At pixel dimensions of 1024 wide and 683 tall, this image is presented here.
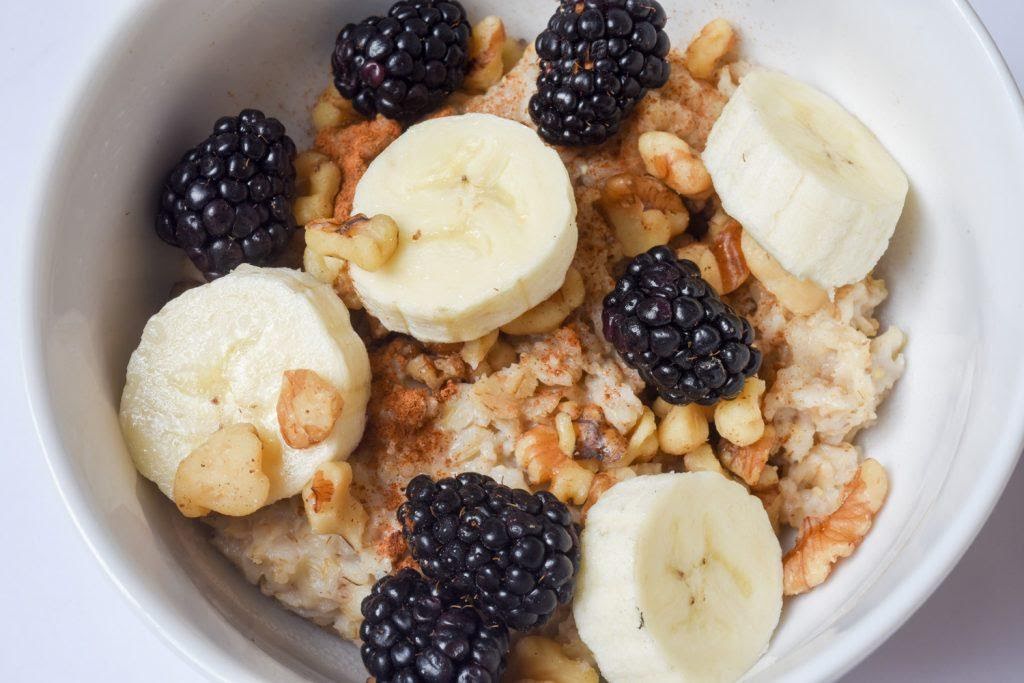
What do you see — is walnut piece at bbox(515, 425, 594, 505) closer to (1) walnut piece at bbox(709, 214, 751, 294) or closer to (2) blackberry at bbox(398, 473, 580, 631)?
(2) blackberry at bbox(398, 473, 580, 631)

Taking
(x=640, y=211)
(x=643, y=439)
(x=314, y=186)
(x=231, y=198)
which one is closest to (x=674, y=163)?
(x=640, y=211)

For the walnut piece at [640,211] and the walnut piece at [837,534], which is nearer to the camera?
the walnut piece at [837,534]

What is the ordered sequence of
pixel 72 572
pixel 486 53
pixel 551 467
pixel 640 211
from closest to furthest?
pixel 551 467 < pixel 640 211 < pixel 486 53 < pixel 72 572

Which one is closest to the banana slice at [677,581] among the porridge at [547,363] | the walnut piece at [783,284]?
the porridge at [547,363]

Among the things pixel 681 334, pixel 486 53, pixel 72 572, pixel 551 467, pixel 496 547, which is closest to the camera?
pixel 496 547

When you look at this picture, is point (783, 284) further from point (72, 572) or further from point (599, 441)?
point (72, 572)

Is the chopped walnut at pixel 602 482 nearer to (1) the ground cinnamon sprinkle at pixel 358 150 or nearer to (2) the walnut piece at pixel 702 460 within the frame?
(2) the walnut piece at pixel 702 460

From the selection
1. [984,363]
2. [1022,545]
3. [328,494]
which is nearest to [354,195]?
[328,494]
